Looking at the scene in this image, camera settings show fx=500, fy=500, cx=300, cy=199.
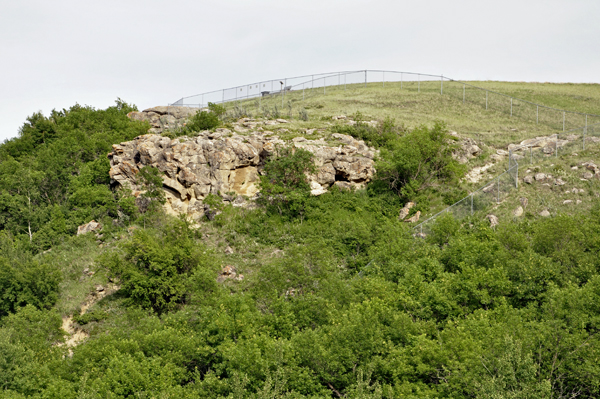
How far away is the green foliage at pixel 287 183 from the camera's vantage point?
42781 millimetres

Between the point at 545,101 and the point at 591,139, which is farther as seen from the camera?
the point at 545,101

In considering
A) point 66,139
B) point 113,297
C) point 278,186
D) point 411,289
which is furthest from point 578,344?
point 66,139

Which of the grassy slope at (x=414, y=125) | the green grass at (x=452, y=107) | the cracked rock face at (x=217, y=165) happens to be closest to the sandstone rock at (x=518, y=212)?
the grassy slope at (x=414, y=125)

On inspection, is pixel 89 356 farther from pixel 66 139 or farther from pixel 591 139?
pixel 591 139

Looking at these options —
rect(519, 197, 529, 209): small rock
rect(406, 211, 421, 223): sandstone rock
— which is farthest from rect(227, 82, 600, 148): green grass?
rect(519, 197, 529, 209): small rock

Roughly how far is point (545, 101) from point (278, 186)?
49.6 m

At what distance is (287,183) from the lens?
4356cm

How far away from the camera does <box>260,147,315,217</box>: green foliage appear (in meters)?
42.8

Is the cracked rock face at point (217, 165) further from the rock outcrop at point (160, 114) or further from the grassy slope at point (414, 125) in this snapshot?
the rock outcrop at point (160, 114)

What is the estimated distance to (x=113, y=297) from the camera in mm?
36469

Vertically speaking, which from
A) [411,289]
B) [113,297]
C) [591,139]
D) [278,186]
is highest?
[591,139]

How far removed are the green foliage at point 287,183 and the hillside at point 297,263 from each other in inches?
6.3

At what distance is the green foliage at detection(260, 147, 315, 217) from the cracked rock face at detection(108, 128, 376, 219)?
1154mm

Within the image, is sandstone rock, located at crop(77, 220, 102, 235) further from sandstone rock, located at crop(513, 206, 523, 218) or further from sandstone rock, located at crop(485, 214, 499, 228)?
sandstone rock, located at crop(513, 206, 523, 218)
